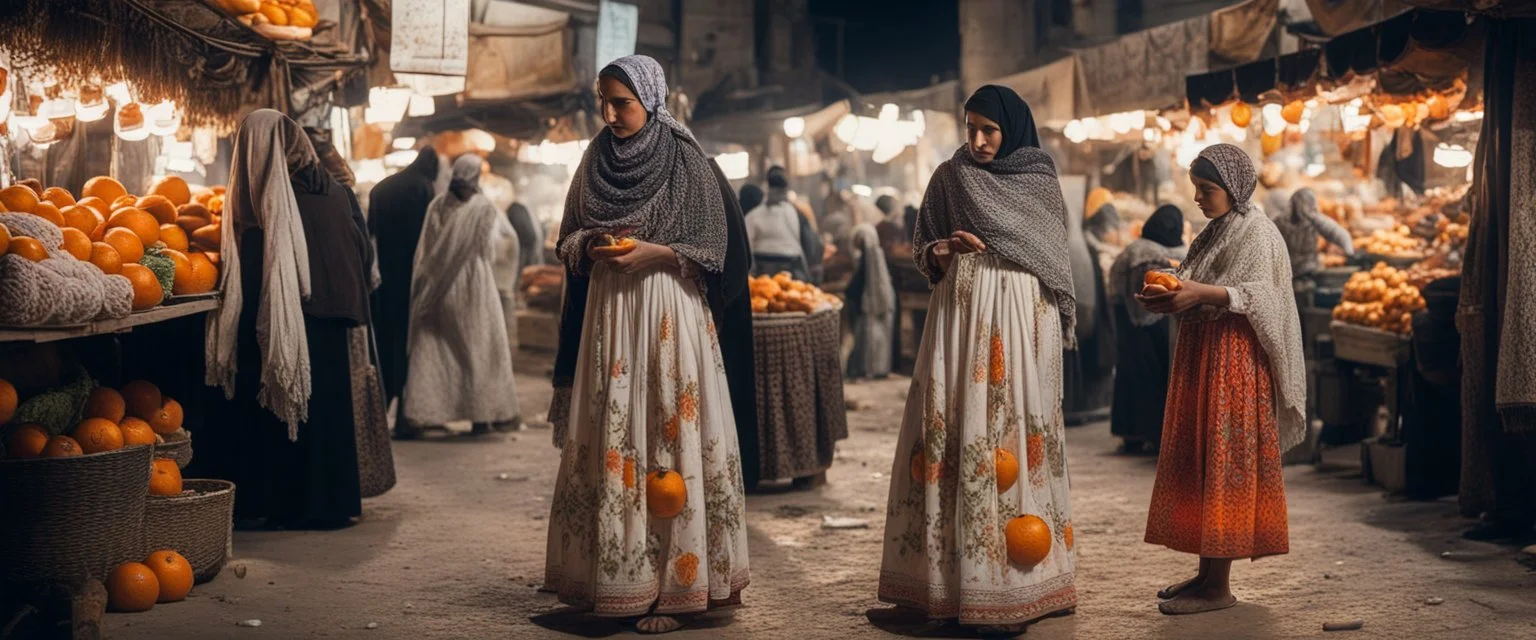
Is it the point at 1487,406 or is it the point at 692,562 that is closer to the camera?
the point at 692,562

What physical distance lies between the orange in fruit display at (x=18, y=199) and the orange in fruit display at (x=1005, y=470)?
374cm

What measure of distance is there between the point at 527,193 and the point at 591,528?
19.3 meters

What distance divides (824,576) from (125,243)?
3.16m

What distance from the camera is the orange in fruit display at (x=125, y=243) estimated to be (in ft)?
20.7

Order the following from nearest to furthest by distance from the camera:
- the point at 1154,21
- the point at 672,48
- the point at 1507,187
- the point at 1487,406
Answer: the point at 1507,187, the point at 1487,406, the point at 1154,21, the point at 672,48

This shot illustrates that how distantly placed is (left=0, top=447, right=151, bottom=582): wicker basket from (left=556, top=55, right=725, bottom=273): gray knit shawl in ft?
5.91

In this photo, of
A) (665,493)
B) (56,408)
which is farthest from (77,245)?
(665,493)

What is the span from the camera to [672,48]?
30.4 meters

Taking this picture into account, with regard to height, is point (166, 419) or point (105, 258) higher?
point (105, 258)

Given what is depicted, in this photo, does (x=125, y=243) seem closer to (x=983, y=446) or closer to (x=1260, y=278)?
(x=983, y=446)

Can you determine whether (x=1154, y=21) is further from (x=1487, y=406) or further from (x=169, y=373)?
(x=169, y=373)

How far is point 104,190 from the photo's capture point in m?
7.44

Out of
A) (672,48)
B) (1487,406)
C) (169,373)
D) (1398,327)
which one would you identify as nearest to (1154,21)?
(672,48)

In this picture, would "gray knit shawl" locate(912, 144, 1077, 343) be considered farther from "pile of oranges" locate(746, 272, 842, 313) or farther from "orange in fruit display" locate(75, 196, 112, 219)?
"orange in fruit display" locate(75, 196, 112, 219)
